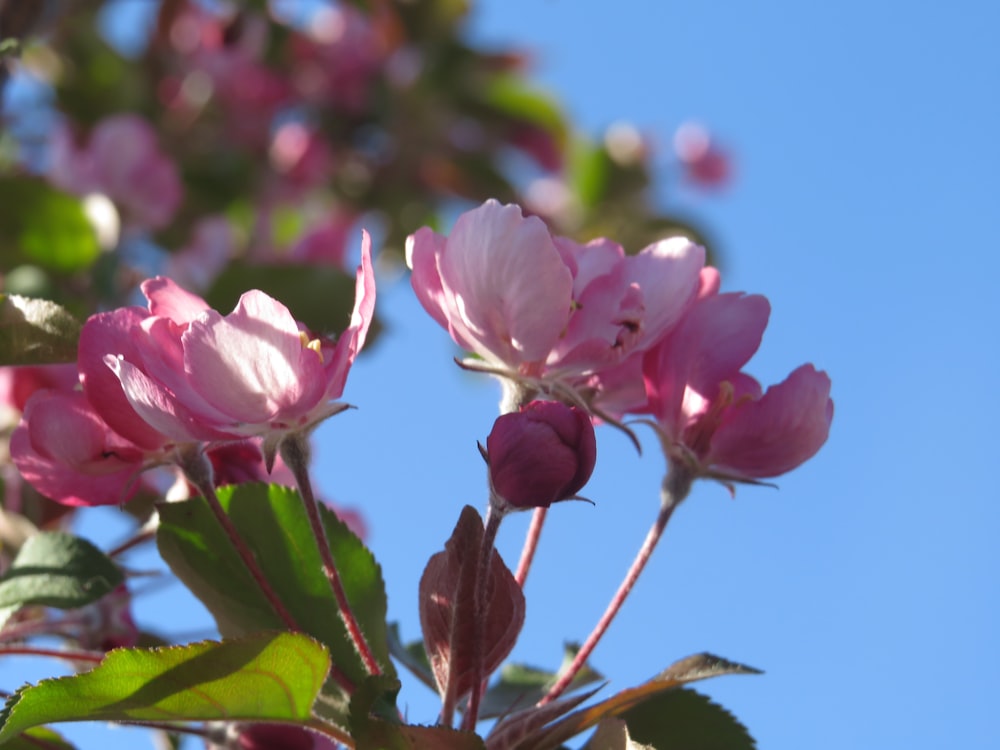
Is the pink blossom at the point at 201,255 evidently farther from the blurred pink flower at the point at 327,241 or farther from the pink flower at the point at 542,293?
the pink flower at the point at 542,293

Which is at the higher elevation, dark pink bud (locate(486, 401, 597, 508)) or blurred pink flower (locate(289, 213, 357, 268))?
blurred pink flower (locate(289, 213, 357, 268))

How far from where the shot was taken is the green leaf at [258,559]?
2.70ft

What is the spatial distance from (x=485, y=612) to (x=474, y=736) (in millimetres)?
76

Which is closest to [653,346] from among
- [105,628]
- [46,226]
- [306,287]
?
[105,628]

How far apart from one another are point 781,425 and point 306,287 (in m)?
0.84

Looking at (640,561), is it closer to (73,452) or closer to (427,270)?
(427,270)

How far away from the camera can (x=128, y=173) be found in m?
2.10

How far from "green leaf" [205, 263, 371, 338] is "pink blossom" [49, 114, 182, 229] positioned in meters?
0.69

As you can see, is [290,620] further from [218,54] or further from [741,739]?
[218,54]

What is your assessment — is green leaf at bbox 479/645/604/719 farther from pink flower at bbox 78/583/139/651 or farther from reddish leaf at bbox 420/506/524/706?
pink flower at bbox 78/583/139/651

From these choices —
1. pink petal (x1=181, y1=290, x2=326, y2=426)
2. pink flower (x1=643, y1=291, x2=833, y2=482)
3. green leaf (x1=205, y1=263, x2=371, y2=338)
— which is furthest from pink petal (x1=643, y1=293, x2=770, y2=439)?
green leaf (x1=205, y1=263, x2=371, y2=338)

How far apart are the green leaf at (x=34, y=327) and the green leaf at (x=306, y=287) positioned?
663mm

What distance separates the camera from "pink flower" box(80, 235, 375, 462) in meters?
0.70

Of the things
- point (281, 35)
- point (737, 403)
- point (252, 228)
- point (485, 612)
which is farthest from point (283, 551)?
point (281, 35)
